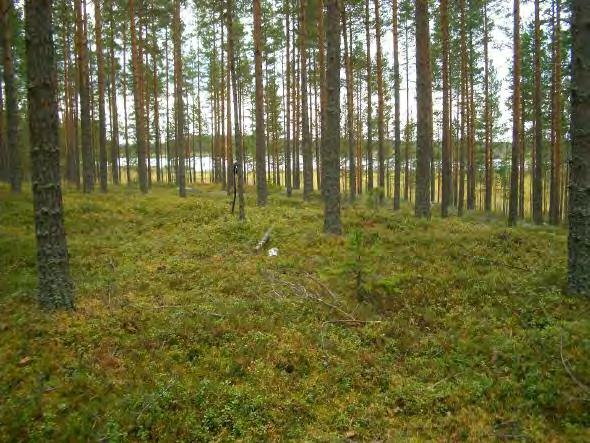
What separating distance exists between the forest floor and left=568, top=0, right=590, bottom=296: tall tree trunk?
64 centimetres

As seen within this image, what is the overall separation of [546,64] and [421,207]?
17.7 meters

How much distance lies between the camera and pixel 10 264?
9.61 metres

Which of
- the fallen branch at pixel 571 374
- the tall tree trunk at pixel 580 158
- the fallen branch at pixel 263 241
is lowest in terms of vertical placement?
the fallen branch at pixel 571 374

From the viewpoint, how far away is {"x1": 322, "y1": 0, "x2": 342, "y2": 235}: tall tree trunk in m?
11.5

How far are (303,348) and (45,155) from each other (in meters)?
5.47

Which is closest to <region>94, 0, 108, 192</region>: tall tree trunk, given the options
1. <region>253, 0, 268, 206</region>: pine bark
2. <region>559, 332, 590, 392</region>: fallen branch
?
<region>253, 0, 268, 206</region>: pine bark

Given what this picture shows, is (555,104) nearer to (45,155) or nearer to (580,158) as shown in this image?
(580,158)

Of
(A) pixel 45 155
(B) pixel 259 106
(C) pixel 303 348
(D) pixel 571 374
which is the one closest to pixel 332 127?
(C) pixel 303 348

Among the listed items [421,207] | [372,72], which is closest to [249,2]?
[372,72]

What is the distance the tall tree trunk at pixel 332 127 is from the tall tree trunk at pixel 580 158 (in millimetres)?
5911

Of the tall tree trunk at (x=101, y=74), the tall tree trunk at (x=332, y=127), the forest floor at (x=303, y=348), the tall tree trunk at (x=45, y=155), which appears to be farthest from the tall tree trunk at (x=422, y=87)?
the tall tree trunk at (x=101, y=74)

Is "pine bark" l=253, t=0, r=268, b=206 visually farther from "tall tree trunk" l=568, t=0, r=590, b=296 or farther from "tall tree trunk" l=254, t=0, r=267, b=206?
"tall tree trunk" l=568, t=0, r=590, b=296

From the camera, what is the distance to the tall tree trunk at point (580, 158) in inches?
285

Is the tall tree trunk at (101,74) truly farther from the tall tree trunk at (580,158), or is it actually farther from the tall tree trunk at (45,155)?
the tall tree trunk at (580,158)
